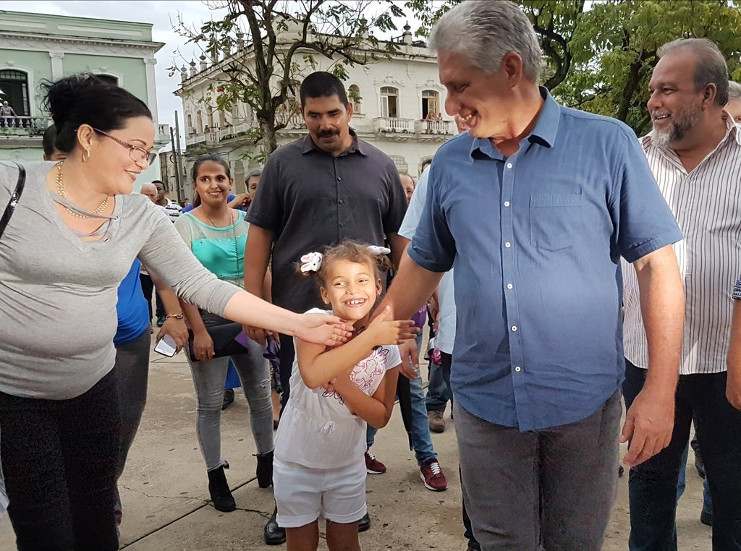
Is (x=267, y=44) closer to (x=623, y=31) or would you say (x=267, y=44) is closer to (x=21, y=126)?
(x=623, y=31)

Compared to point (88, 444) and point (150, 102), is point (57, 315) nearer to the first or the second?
point (88, 444)

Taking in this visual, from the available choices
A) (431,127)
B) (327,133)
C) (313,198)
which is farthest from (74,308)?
(431,127)

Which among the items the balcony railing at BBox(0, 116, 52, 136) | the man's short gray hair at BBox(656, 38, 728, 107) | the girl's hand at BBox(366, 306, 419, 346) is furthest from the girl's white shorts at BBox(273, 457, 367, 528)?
the balcony railing at BBox(0, 116, 52, 136)

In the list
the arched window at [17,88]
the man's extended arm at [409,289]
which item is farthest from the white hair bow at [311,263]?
the arched window at [17,88]

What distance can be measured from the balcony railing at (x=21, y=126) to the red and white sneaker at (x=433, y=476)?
28.7m

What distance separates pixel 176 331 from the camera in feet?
11.4

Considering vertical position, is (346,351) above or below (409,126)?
below

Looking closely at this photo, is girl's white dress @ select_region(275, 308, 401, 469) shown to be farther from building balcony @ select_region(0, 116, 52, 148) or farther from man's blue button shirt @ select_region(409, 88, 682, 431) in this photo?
building balcony @ select_region(0, 116, 52, 148)

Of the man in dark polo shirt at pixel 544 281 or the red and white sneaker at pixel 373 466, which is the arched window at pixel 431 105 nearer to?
the red and white sneaker at pixel 373 466

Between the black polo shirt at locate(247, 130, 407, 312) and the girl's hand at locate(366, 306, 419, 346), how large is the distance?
111 centimetres

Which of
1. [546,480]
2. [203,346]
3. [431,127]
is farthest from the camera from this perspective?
[431,127]

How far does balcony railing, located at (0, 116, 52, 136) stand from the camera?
28.2 meters

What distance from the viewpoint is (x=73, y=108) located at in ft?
7.80

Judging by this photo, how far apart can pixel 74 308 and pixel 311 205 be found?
4.53 ft
